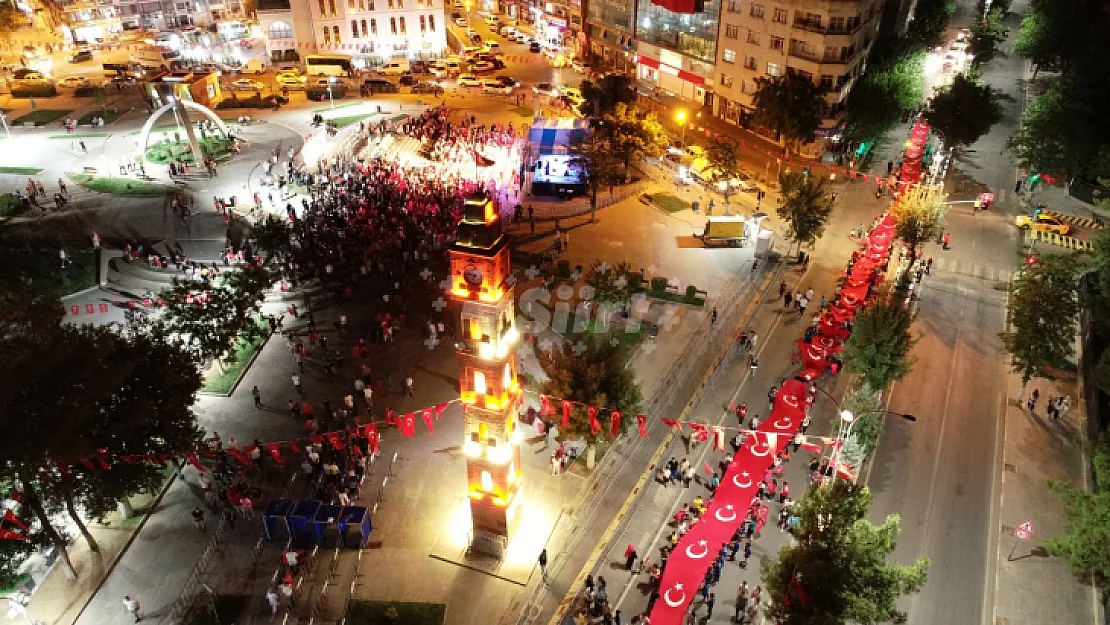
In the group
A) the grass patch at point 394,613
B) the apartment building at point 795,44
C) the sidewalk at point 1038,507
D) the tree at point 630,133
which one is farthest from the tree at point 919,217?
the grass patch at point 394,613

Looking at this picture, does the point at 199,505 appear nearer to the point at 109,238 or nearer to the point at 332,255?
the point at 332,255

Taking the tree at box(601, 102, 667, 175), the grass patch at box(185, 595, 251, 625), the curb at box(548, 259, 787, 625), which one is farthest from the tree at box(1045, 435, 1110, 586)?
the tree at box(601, 102, 667, 175)

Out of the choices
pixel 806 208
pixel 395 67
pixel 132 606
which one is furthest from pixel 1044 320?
pixel 395 67

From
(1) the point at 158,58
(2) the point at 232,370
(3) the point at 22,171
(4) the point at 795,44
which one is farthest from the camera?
(1) the point at 158,58

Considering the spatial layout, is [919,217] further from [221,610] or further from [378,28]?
[378,28]

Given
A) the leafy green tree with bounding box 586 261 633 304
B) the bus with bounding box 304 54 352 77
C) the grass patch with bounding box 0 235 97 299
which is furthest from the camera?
the bus with bounding box 304 54 352 77

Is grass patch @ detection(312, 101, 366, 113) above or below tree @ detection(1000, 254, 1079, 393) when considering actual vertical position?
above

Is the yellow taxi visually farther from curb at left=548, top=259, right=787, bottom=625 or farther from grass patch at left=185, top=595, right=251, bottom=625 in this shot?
grass patch at left=185, top=595, right=251, bottom=625
